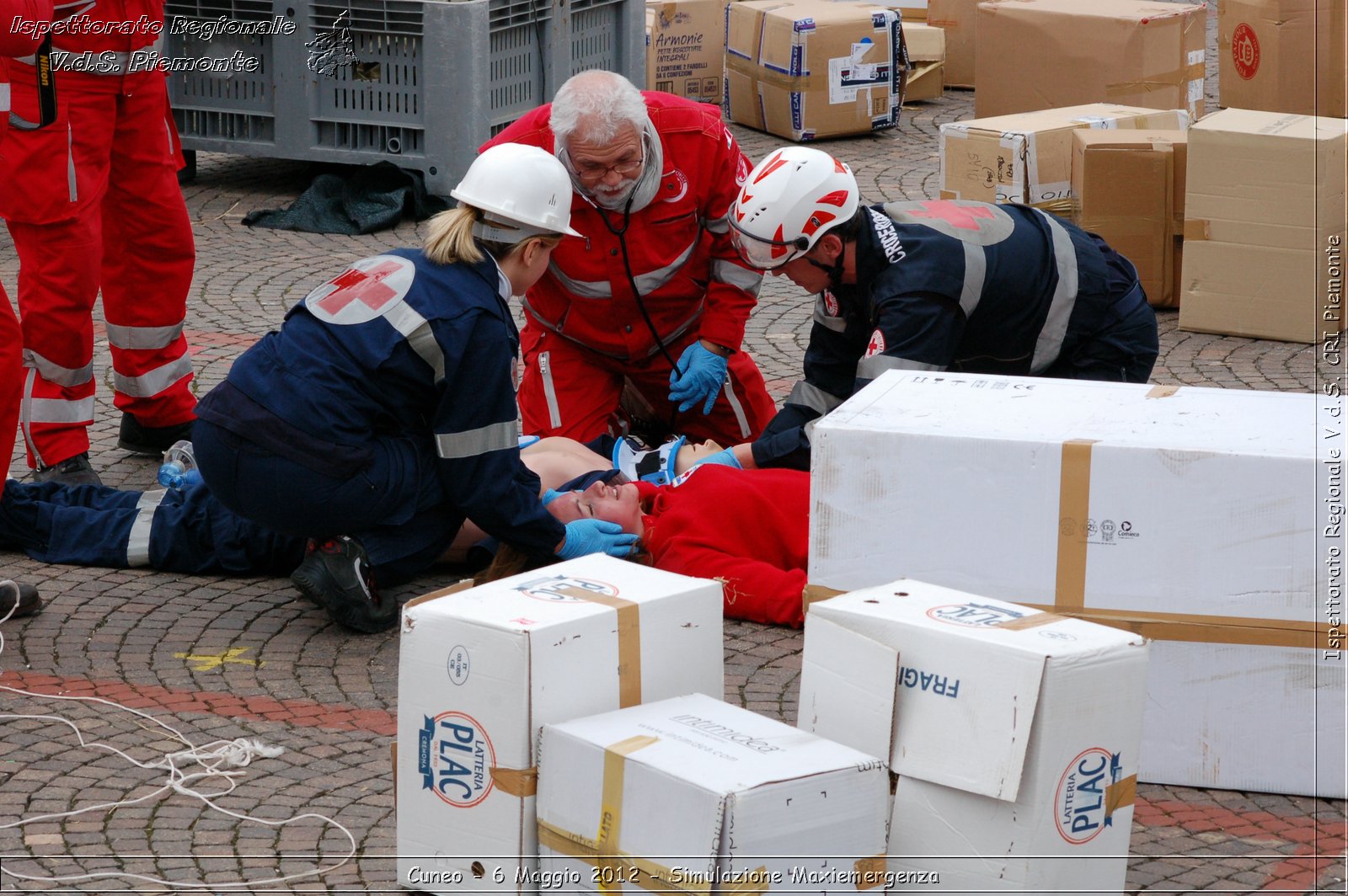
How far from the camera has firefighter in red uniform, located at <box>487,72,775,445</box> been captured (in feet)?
16.7

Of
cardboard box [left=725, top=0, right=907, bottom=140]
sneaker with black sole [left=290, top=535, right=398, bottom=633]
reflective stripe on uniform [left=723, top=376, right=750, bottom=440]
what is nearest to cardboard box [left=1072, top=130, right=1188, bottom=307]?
reflective stripe on uniform [left=723, top=376, right=750, bottom=440]

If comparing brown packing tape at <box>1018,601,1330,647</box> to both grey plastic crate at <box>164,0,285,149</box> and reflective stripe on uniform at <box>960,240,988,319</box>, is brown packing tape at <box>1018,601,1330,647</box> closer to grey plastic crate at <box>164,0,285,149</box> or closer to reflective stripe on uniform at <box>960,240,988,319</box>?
reflective stripe on uniform at <box>960,240,988,319</box>

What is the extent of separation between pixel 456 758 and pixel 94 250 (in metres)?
2.92

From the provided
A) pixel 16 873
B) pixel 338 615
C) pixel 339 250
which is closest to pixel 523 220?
pixel 338 615

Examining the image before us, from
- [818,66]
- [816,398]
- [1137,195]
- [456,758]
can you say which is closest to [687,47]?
[818,66]

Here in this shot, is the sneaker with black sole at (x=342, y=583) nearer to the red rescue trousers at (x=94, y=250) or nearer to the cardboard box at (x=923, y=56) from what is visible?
the red rescue trousers at (x=94, y=250)

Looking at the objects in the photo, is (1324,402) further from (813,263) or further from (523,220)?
(523,220)

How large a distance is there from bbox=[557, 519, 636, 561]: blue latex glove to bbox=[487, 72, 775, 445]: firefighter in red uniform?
2.82 feet

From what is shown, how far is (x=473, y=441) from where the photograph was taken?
4051 millimetres

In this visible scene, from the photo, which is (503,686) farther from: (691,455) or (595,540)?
(691,455)

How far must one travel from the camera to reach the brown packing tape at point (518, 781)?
2.79m

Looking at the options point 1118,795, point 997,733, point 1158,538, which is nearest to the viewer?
point 997,733

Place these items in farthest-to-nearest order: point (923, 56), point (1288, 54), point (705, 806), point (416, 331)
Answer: point (923, 56) → point (1288, 54) → point (416, 331) → point (705, 806)

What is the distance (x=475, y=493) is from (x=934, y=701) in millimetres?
1636
